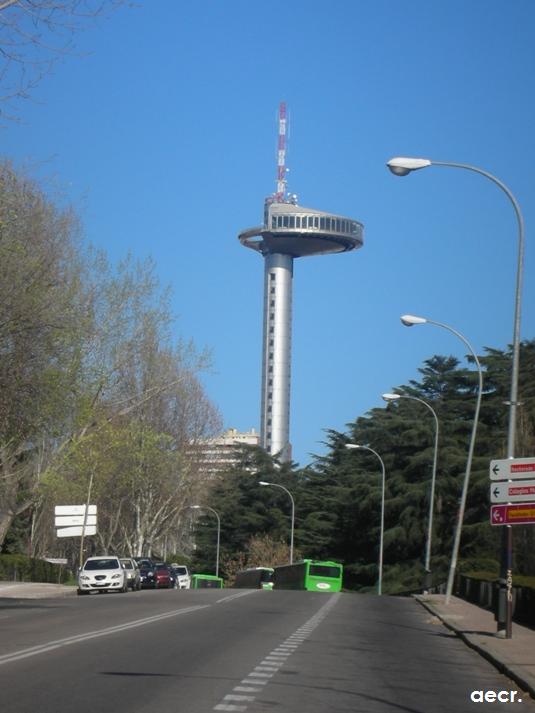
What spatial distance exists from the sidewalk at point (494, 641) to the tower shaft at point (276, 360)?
467ft

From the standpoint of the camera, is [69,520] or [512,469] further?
[69,520]

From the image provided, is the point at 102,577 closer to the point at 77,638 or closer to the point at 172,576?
the point at 172,576

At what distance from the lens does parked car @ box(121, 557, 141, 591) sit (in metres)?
51.6

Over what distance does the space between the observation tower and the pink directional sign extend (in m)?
154

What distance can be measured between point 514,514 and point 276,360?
520 ft

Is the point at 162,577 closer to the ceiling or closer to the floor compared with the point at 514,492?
closer to the floor

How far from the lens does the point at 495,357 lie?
7481 cm

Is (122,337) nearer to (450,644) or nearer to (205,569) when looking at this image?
(450,644)

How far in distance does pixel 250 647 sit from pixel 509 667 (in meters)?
3.96

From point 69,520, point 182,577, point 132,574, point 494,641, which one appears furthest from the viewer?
point 182,577

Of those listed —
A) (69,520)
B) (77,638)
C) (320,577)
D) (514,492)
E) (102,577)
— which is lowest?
(320,577)

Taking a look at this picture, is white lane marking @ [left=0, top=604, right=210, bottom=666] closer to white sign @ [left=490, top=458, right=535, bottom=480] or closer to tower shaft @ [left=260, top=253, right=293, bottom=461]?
white sign @ [left=490, top=458, right=535, bottom=480]

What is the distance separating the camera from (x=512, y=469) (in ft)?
73.1

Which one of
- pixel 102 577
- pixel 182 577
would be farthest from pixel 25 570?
pixel 182 577
